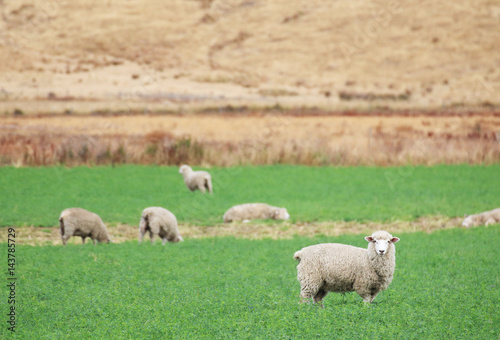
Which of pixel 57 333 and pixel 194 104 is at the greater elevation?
pixel 57 333

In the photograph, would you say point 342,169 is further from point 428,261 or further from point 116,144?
point 428,261

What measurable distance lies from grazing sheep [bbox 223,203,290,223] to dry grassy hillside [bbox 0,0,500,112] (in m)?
45.6

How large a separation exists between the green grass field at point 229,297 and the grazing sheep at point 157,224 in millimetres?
1053

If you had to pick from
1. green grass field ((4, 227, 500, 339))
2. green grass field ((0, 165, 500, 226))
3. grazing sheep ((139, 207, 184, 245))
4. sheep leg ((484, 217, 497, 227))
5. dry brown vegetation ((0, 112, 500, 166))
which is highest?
green grass field ((4, 227, 500, 339))

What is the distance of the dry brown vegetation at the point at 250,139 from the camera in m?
36.3

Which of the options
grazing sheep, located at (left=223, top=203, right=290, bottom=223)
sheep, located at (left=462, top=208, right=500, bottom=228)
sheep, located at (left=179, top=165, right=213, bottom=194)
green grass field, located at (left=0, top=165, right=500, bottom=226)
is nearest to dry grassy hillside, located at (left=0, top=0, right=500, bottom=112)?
green grass field, located at (left=0, top=165, right=500, bottom=226)

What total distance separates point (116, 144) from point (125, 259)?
79.8 feet

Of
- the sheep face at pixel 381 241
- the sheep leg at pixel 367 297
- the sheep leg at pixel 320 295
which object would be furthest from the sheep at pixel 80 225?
the sheep face at pixel 381 241

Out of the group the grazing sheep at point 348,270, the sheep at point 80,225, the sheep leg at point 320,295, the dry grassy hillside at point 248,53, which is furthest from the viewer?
the dry grassy hillside at point 248,53

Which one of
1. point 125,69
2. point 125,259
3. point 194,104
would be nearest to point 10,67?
point 125,69

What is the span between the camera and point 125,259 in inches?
606

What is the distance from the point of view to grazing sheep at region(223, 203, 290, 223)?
22.6 m

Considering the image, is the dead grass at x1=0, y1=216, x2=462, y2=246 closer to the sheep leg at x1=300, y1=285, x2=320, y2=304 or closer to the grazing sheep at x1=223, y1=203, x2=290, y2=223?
the grazing sheep at x1=223, y1=203, x2=290, y2=223

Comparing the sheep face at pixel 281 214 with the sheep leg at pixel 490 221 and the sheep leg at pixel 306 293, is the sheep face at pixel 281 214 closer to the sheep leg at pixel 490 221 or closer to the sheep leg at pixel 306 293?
the sheep leg at pixel 490 221
